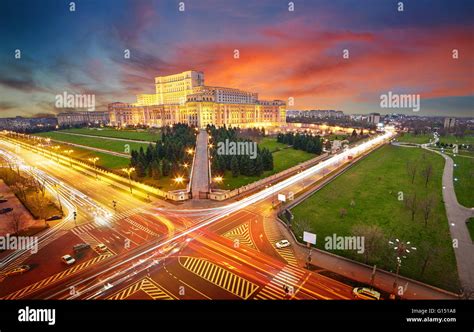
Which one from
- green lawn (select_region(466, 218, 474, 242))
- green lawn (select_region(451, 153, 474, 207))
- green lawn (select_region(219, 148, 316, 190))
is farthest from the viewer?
green lawn (select_region(219, 148, 316, 190))

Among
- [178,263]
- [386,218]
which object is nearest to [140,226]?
[178,263]

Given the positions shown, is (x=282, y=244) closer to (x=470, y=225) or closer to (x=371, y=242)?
(x=371, y=242)

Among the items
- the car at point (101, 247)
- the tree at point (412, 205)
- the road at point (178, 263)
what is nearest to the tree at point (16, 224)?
the road at point (178, 263)

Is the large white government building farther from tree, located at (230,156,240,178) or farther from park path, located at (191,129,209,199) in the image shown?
tree, located at (230,156,240,178)

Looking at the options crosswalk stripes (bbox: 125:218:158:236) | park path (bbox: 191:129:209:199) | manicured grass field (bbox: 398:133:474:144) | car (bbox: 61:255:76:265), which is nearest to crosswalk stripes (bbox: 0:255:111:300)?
car (bbox: 61:255:76:265)

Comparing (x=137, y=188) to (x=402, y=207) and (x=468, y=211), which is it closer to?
(x=402, y=207)

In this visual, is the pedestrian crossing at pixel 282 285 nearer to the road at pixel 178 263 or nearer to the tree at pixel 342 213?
the road at pixel 178 263
